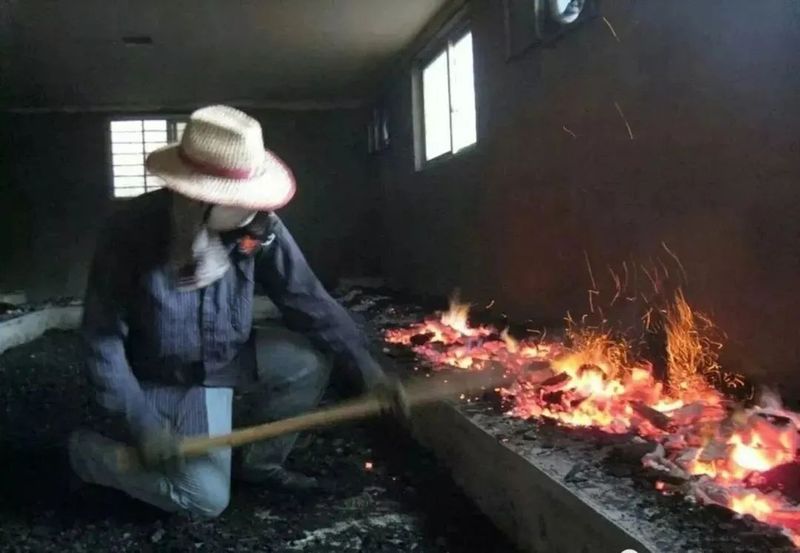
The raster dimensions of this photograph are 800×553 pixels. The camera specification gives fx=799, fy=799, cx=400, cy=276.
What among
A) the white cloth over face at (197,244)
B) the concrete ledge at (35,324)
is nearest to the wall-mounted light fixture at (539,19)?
the white cloth over face at (197,244)

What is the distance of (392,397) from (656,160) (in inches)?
66.6

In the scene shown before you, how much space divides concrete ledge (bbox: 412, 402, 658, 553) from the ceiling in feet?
14.6

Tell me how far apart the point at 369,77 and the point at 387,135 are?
2.41 ft

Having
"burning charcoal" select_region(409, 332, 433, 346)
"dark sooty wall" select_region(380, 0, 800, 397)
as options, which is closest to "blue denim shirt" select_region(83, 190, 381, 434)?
"dark sooty wall" select_region(380, 0, 800, 397)

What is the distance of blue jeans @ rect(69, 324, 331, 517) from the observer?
2676 mm

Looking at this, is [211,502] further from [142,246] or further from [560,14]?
[560,14]

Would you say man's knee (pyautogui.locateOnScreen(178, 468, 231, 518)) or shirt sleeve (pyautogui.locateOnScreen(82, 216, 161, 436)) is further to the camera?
man's knee (pyautogui.locateOnScreen(178, 468, 231, 518))

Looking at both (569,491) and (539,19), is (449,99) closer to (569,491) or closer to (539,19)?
(539,19)

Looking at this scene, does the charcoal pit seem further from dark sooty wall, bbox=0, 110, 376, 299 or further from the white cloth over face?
dark sooty wall, bbox=0, 110, 376, 299

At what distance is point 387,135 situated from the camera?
9.62 metres

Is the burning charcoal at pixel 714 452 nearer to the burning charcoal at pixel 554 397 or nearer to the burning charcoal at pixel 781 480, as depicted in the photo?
the burning charcoal at pixel 781 480

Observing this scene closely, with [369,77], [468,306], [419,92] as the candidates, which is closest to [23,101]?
[369,77]

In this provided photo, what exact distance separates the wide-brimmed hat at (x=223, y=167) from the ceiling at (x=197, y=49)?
14.2 ft

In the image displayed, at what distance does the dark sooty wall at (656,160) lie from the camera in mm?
2834
